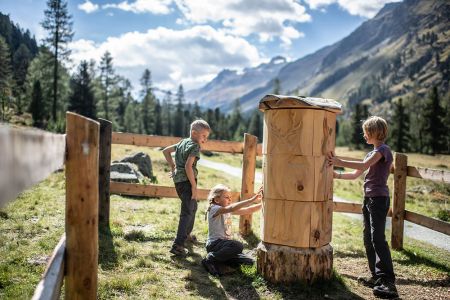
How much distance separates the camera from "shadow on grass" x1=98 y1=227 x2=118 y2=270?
5.18 meters

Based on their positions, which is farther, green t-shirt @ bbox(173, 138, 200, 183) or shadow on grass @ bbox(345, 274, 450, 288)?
green t-shirt @ bbox(173, 138, 200, 183)

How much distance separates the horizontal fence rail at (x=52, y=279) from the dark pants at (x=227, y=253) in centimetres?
293

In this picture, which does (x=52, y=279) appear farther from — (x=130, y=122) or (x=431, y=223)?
(x=130, y=122)

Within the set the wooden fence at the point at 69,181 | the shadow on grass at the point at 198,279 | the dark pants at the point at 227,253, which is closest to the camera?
the wooden fence at the point at 69,181

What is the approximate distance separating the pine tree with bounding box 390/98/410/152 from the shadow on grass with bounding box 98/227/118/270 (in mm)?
63638

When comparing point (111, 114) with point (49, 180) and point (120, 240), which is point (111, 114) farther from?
point (120, 240)

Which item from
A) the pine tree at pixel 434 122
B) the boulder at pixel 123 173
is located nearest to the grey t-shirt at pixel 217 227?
the boulder at pixel 123 173

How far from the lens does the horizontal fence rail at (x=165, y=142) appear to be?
7.64 meters

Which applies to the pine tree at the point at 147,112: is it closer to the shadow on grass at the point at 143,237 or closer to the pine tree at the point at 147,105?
the pine tree at the point at 147,105

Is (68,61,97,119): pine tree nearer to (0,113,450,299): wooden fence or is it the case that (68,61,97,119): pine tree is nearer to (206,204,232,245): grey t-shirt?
(206,204,232,245): grey t-shirt

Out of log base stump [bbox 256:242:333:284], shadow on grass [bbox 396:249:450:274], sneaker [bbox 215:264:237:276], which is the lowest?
shadow on grass [bbox 396:249:450:274]

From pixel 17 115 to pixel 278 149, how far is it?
63.8 meters

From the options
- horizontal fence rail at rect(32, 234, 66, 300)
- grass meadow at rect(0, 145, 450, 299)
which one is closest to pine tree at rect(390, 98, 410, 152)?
grass meadow at rect(0, 145, 450, 299)

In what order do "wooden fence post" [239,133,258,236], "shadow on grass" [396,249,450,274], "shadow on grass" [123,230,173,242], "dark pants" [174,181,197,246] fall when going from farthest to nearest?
"wooden fence post" [239,133,258,236], "shadow on grass" [123,230,173,242], "shadow on grass" [396,249,450,274], "dark pants" [174,181,197,246]
